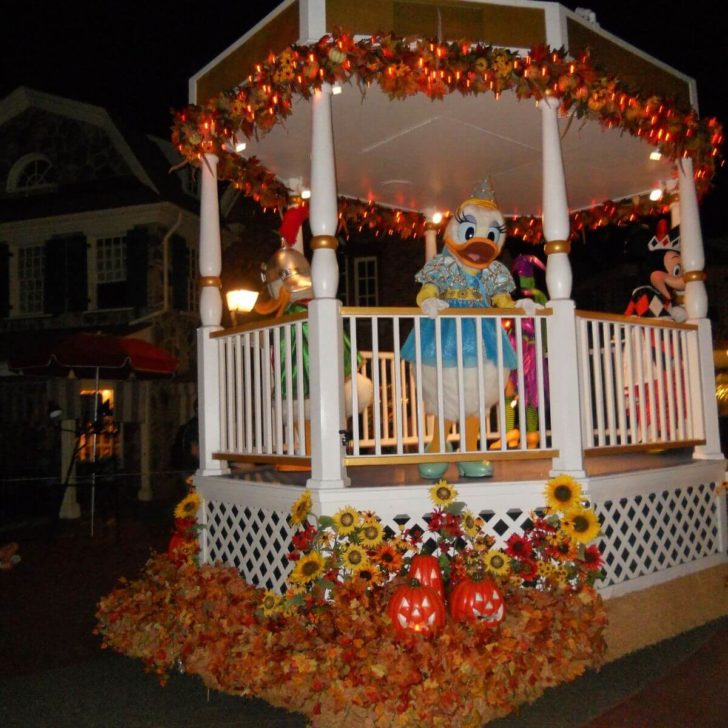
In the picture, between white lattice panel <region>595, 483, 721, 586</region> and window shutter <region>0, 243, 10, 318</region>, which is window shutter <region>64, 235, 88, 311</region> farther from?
A: white lattice panel <region>595, 483, 721, 586</region>

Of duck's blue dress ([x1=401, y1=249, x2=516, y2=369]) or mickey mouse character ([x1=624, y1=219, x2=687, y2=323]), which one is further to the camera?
mickey mouse character ([x1=624, y1=219, x2=687, y2=323])

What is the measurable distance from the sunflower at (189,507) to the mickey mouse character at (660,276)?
3.98 meters

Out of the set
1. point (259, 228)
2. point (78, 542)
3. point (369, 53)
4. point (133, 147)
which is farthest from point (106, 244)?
point (369, 53)

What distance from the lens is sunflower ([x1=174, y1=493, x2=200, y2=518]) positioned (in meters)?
5.43

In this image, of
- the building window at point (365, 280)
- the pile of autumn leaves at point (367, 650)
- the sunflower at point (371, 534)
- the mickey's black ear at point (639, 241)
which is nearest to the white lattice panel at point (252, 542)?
the pile of autumn leaves at point (367, 650)

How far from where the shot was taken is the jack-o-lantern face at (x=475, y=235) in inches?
207

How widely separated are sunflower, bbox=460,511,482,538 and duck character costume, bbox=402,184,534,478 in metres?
0.56

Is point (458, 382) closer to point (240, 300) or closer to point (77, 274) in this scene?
point (240, 300)

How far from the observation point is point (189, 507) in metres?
5.45

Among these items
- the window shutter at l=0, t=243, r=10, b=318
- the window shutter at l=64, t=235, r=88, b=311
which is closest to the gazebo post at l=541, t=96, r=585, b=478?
the window shutter at l=64, t=235, r=88, b=311

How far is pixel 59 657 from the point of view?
5.13 m

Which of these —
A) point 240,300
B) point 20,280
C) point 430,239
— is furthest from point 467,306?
point 20,280

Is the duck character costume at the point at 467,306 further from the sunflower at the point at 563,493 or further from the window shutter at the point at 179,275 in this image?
the window shutter at the point at 179,275

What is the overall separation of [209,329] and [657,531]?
3.40 m
